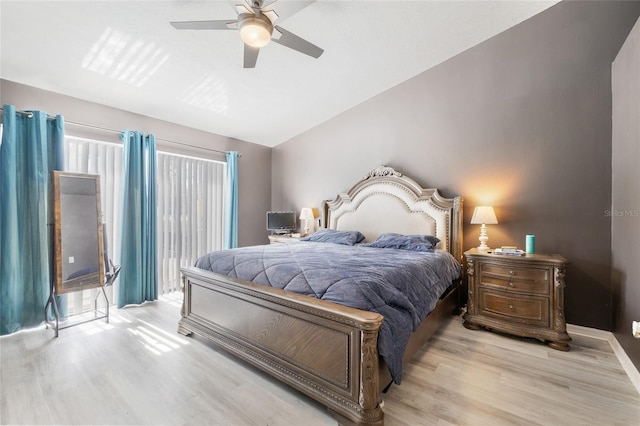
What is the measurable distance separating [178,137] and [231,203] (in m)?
1.29

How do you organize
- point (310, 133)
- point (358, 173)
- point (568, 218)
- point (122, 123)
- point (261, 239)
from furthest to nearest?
point (261, 239) → point (310, 133) → point (358, 173) → point (122, 123) → point (568, 218)

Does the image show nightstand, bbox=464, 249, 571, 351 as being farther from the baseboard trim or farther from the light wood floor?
the baseboard trim

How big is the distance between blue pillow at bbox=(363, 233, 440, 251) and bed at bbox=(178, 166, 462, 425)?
0.25 m

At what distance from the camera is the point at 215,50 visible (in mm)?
2820

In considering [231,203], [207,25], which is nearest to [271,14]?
[207,25]

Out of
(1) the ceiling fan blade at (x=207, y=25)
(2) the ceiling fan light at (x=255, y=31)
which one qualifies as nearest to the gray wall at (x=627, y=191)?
(2) the ceiling fan light at (x=255, y=31)

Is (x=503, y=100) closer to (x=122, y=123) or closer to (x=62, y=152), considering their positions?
(x=122, y=123)

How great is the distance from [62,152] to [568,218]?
5.37 metres

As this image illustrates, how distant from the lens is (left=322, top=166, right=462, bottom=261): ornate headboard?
3.44 m

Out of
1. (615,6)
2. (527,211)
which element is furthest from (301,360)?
(615,6)

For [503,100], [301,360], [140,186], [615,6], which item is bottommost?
[301,360]

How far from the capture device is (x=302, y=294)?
73.7 inches

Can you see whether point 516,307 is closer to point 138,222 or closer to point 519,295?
point 519,295

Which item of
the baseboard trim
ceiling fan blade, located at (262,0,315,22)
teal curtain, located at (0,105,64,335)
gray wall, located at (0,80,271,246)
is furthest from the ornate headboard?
teal curtain, located at (0,105,64,335)
